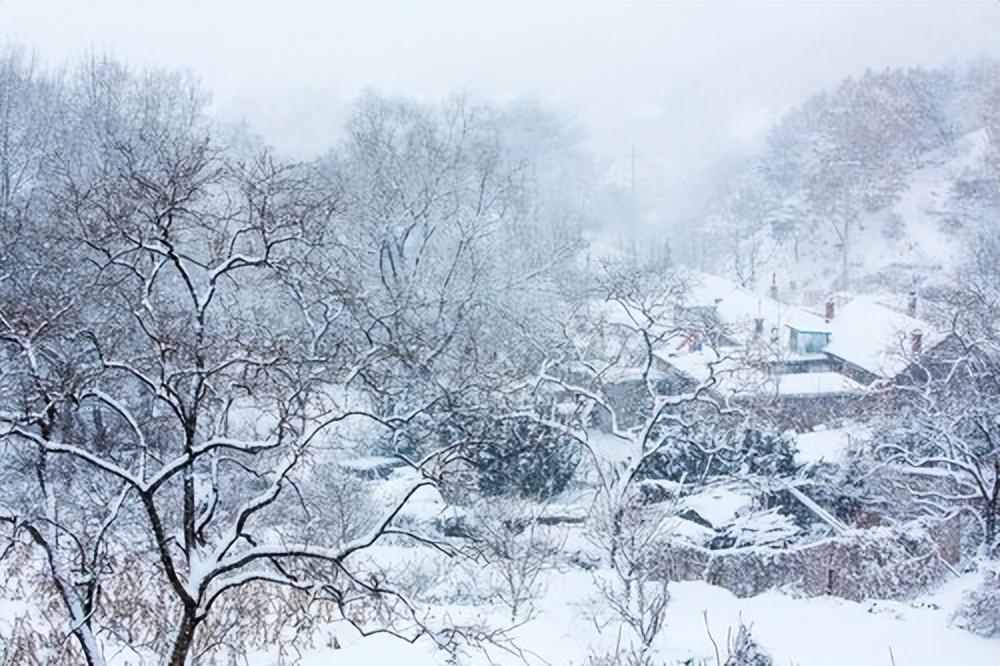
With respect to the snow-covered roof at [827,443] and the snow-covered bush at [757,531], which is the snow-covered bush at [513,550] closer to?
the snow-covered bush at [757,531]

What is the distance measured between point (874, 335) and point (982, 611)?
14.8 metres

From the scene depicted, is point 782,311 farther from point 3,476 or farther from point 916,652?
point 3,476

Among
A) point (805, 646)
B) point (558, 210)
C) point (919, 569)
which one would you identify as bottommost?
point (919, 569)

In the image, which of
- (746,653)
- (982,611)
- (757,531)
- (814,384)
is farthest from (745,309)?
A: (746,653)

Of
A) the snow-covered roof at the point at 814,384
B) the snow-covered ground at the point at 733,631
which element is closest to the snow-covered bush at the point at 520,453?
the snow-covered ground at the point at 733,631

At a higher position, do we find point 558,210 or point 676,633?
point 558,210

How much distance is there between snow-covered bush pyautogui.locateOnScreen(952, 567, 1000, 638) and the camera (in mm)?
8070

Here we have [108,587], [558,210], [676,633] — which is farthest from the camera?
[558,210]

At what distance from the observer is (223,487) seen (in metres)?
11.4

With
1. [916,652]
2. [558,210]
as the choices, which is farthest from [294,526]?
[558,210]

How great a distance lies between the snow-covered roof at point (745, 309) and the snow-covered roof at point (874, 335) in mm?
601

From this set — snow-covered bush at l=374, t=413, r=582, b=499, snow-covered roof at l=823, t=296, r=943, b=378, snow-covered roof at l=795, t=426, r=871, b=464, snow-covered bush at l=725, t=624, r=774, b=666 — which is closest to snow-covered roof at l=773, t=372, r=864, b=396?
snow-covered roof at l=823, t=296, r=943, b=378

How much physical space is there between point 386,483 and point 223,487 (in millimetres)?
2879

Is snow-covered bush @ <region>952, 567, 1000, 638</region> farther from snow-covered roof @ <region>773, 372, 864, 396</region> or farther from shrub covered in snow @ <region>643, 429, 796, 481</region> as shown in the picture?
snow-covered roof @ <region>773, 372, 864, 396</region>
